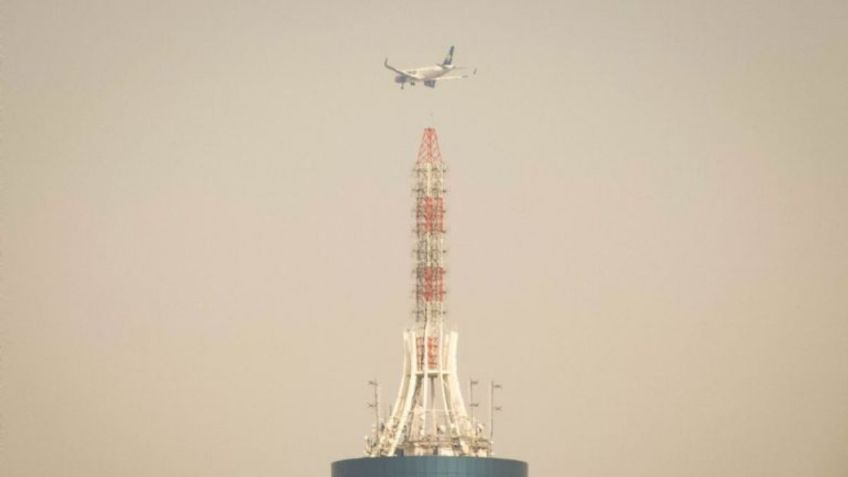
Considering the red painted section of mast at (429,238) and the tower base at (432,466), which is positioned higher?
the red painted section of mast at (429,238)

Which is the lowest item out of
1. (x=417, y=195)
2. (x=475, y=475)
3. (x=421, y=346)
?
(x=475, y=475)

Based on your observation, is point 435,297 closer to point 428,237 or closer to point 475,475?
point 428,237

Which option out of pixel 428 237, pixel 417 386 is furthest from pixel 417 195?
pixel 417 386

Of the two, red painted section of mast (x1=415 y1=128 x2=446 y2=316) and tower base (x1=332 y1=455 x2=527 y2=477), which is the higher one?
red painted section of mast (x1=415 y1=128 x2=446 y2=316)

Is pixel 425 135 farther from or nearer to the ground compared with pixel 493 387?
farther from the ground
